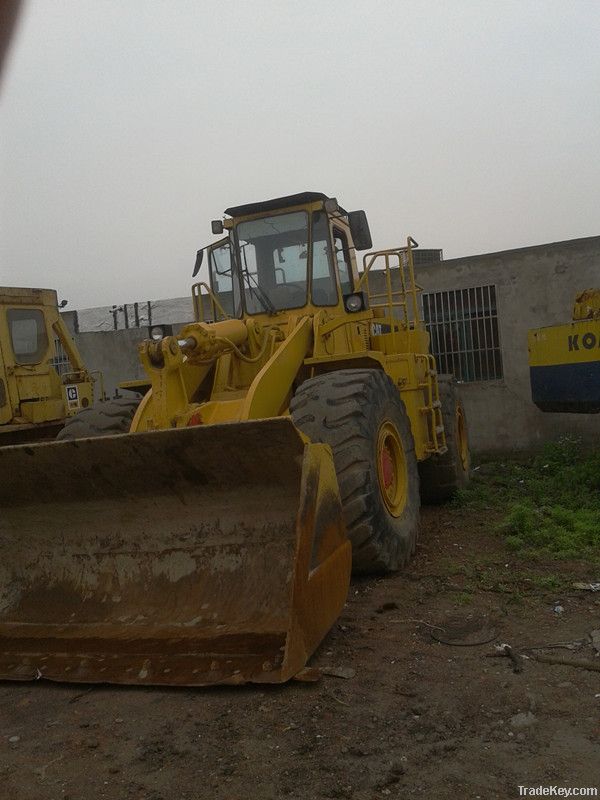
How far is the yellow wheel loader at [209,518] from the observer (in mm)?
3832

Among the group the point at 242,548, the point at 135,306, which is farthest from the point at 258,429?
the point at 135,306

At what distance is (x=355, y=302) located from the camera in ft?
21.7

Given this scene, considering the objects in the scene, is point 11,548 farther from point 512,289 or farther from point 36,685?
point 512,289

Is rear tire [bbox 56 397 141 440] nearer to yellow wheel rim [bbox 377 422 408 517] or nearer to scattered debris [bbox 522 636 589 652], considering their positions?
yellow wheel rim [bbox 377 422 408 517]

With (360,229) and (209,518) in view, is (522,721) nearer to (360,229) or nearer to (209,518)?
(209,518)

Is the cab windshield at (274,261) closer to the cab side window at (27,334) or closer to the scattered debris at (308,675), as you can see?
the scattered debris at (308,675)

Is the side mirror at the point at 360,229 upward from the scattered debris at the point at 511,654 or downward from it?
upward

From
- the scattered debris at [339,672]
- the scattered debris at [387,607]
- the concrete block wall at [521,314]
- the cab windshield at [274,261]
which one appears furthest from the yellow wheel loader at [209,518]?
the concrete block wall at [521,314]

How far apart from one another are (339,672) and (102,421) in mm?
3452

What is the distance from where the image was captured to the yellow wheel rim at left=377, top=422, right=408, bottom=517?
17.9 ft

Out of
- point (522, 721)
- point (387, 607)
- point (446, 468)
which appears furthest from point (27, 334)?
point (522, 721)

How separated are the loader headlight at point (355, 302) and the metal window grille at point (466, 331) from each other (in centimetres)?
632

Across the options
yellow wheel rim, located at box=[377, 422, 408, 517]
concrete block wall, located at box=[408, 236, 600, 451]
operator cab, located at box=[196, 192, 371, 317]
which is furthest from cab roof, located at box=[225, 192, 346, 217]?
concrete block wall, located at box=[408, 236, 600, 451]

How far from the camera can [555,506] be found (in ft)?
23.5
